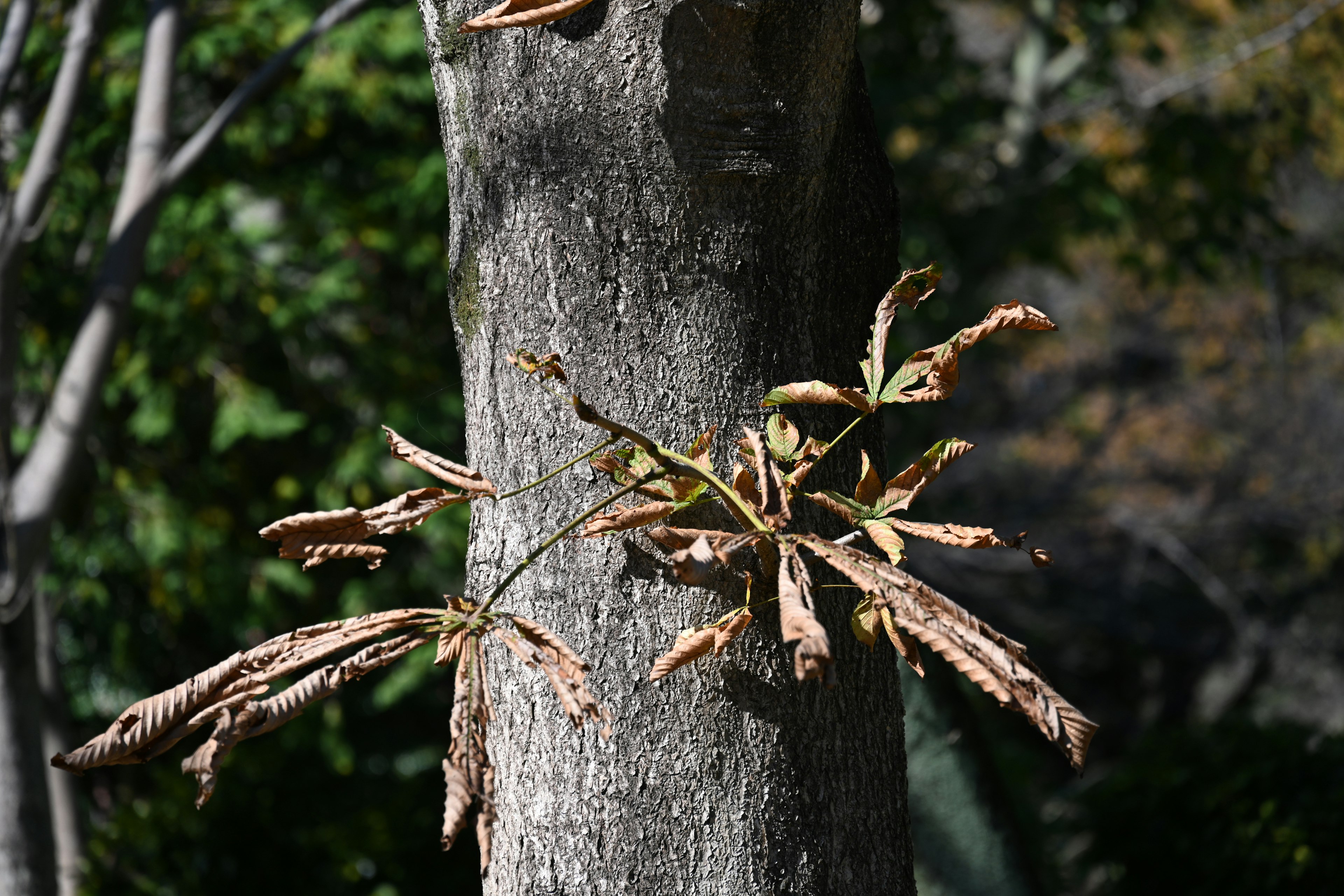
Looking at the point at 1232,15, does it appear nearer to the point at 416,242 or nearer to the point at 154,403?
the point at 416,242

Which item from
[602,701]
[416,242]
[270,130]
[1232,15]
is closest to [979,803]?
[602,701]

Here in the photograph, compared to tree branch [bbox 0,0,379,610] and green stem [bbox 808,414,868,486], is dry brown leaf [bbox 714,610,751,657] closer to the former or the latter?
green stem [bbox 808,414,868,486]

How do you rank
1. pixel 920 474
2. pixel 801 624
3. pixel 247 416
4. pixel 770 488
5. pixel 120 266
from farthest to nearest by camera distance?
pixel 247 416 → pixel 120 266 → pixel 920 474 → pixel 770 488 → pixel 801 624

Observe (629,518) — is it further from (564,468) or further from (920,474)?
(920,474)

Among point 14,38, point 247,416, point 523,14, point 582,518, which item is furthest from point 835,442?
point 247,416

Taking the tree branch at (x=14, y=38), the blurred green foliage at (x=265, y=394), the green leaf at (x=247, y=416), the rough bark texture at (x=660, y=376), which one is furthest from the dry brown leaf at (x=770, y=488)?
the green leaf at (x=247, y=416)

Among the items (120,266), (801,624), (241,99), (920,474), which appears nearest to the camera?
(801,624)

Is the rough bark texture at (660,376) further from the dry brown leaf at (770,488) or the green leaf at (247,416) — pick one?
the green leaf at (247,416)
